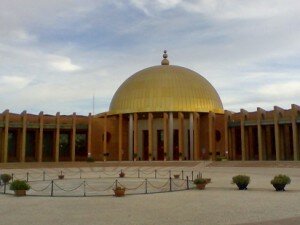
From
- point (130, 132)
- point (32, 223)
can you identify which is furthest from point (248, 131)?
point (32, 223)

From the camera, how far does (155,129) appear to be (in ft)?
167

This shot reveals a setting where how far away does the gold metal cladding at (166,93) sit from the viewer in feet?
167

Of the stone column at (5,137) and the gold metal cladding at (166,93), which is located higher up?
the gold metal cladding at (166,93)

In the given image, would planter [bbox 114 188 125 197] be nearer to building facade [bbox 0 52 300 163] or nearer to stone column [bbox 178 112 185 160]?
building facade [bbox 0 52 300 163]

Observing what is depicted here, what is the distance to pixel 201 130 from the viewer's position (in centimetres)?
5200

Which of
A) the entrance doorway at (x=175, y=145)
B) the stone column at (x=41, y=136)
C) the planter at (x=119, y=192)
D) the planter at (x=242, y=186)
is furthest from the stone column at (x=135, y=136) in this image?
the planter at (x=119, y=192)

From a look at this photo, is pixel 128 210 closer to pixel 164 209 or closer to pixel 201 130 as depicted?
pixel 164 209

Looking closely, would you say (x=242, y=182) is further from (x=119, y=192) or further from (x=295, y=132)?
(x=295, y=132)

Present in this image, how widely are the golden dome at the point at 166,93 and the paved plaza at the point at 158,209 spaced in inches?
1362

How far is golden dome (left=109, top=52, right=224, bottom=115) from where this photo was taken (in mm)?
50875

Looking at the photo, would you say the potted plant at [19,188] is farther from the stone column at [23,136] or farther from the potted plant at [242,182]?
the stone column at [23,136]

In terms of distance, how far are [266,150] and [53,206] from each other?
4004 cm

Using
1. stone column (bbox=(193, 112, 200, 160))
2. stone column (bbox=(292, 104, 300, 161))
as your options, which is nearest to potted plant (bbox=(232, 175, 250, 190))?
stone column (bbox=(292, 104, 300, 161))

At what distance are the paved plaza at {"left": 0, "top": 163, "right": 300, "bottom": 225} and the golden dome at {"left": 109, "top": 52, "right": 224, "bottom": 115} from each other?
34604 millimetres
